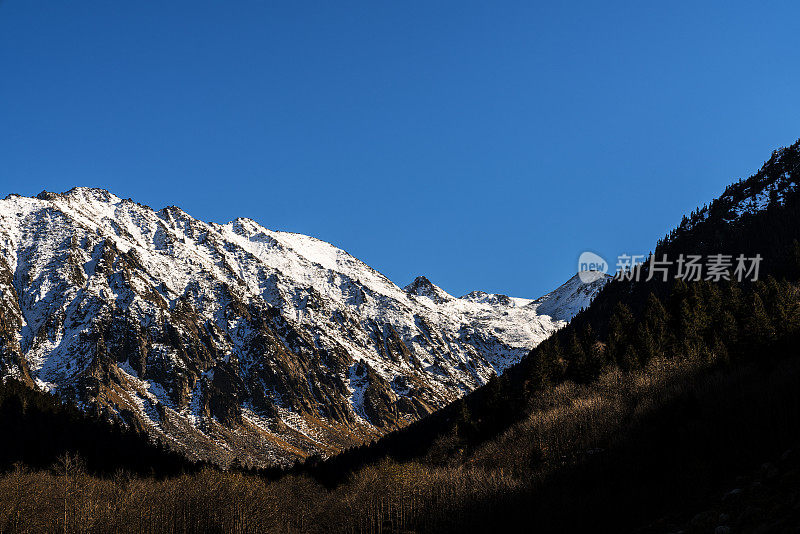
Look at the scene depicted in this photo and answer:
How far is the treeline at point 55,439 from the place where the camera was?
156 meters

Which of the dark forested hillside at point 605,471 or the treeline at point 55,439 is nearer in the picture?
the dark forested hillside at point 605,471

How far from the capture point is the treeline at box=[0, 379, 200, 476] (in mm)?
156500

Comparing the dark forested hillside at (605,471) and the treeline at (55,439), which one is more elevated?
the treeline at (55,439)

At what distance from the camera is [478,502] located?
69.6 meters

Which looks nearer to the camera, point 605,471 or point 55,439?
point 605,471

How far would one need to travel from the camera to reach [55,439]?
551 feet

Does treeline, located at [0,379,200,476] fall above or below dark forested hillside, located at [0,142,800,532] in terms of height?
above

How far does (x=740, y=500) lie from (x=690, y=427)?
117ft

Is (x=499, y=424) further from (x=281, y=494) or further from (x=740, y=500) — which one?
(x=740, y=500)

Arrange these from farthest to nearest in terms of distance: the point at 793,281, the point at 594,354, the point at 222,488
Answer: the point at 793,281, the point at 594,354, the point at 222,488

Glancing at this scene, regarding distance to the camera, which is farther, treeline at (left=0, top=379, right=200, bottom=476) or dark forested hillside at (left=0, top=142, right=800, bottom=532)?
treeline at (left=0, top=379, right=200, bottom=476)

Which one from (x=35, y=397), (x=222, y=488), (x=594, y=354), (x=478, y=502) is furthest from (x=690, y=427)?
(x=35, y=397)

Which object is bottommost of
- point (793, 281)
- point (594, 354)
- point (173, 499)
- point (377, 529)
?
point (377, 529)

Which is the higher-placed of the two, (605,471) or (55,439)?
A: (55,439)
